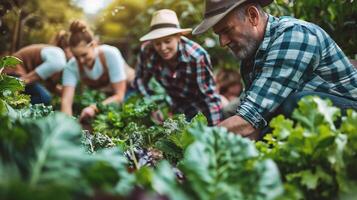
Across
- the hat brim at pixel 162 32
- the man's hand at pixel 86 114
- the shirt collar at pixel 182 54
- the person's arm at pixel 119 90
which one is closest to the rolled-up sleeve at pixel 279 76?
the hat brim at pixel 162 32

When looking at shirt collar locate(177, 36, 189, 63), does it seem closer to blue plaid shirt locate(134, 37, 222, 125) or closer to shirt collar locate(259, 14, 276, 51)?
blue plaid shirt locate(134, 37, 222, 125)

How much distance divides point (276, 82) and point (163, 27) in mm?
2272

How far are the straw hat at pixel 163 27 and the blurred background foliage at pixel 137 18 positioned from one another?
1.12 feet

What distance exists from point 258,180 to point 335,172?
1.26ft

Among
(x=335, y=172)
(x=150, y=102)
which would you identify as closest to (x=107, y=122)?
(x=150, y=102)

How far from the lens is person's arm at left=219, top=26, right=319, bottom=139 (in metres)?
2.37

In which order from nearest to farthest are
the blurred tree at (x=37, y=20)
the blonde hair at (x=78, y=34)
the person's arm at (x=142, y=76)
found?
the blonde hair at (x=78, y=34)
the person's arm at (x=142, y=76)
the blurred tree at (x=37, y=20)

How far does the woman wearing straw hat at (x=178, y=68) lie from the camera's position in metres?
4.47

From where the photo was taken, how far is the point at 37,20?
6.78 meters

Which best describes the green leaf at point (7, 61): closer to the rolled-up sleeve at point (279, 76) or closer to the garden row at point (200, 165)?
the garden row at point (200, 165)

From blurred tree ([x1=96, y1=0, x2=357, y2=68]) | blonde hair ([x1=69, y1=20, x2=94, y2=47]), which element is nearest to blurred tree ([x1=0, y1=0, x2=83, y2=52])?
blurred tree ([x1=96, y1=0, x2=357, y2=68])

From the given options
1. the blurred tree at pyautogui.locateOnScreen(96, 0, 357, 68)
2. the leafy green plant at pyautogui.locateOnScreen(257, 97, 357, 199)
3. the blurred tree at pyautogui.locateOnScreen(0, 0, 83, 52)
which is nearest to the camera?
the leafy green plant at pyautogui.locateOnScreen(257, 97, 357, 199)

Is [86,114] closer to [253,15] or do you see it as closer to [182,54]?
[182,54]

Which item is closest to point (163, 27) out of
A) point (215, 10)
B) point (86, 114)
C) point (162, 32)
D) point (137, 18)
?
point (162, 32)
